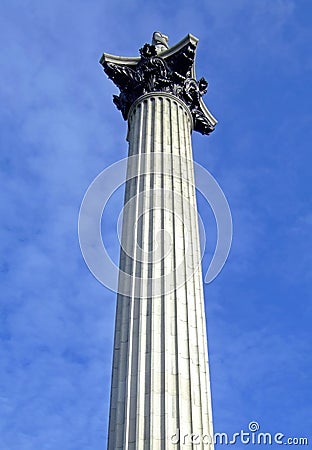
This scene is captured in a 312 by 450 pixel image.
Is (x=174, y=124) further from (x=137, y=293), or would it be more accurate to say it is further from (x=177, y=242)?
(x=137, y=293)

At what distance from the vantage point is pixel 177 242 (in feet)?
73.1

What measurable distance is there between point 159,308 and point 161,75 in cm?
1396

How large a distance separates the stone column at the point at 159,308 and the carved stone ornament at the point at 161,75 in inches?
117

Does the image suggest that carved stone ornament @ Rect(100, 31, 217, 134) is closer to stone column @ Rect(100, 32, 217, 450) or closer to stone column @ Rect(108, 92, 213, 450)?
stone column @ Rect(100, 32, 217, 450)

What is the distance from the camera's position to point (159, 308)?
20.2 metres

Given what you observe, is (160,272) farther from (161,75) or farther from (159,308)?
(161,75)

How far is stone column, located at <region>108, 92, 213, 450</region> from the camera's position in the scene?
17484mm

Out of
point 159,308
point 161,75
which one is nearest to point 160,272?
point 159,308

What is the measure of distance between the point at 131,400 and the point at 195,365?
2.42m

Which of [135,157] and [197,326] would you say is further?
[135,157]

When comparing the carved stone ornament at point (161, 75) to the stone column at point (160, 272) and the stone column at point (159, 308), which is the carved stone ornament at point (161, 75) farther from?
the stone column at point (159, 308)

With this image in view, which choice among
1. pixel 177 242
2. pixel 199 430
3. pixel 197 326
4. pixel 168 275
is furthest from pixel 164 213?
pixel 199 430

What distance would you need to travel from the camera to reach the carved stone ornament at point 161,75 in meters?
29.8

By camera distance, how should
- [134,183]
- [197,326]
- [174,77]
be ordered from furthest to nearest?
1. [174,77]
2. [134,183]
3. [197,326]
